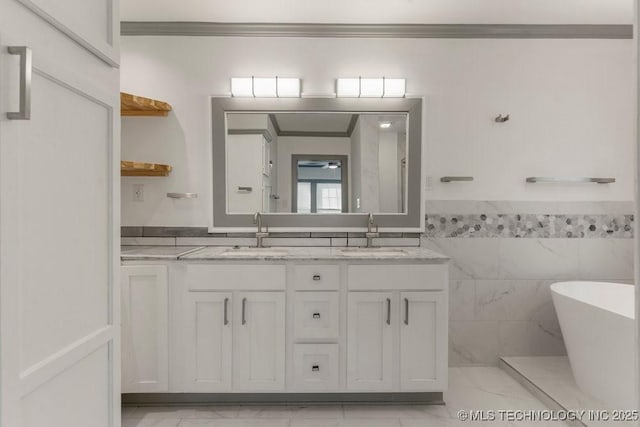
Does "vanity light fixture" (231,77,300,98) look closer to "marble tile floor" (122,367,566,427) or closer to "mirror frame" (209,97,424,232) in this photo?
"mirror frame" (209,97,424,232)

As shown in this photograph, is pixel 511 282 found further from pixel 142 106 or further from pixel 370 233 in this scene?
pixel 142 106

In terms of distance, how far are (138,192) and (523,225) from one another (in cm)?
276

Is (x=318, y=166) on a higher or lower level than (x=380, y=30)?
lower

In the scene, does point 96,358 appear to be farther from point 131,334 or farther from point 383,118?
point 383,118

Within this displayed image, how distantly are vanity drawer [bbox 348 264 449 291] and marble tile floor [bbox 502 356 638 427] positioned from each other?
91cm

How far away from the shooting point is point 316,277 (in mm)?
2025

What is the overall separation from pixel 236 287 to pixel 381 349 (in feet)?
2.95

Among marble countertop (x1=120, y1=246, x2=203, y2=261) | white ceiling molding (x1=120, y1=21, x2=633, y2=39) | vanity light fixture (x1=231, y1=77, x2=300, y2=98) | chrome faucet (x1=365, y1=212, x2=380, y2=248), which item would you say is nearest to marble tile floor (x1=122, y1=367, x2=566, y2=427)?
marble countertop (x1=120, y1=246, x2=203, y2=261)

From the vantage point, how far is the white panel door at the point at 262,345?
2.00 metres

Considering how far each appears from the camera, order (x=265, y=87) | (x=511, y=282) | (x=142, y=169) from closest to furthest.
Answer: (x=142, y=169) → (x=265, y=87) → (x=511, y=282)

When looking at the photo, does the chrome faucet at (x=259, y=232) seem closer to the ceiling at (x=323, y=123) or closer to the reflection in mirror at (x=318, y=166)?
the reflection in mirror at (x=318, y=166)

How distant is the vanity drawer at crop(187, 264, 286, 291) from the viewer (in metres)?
2.01

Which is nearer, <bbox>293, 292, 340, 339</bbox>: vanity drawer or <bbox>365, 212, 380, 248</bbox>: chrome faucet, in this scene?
<bbox>293, 292, 340, 339</bbox>: vanity drawer

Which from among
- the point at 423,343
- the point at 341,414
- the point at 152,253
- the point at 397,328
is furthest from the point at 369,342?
the point at 152,253
